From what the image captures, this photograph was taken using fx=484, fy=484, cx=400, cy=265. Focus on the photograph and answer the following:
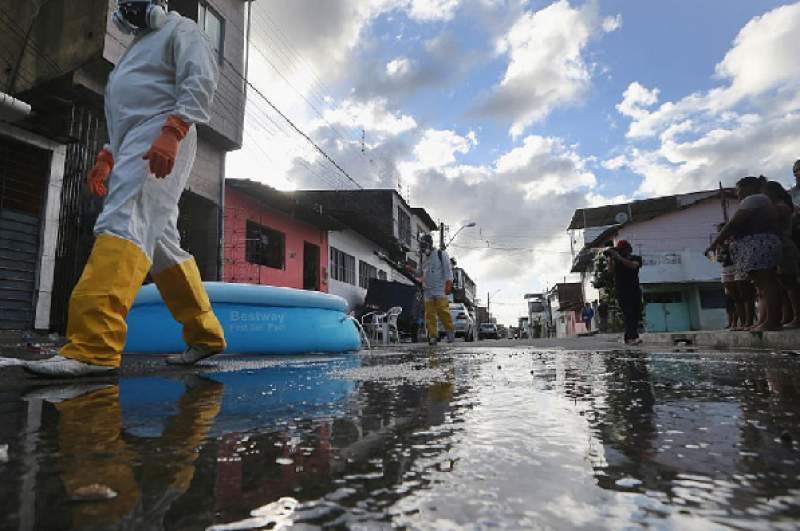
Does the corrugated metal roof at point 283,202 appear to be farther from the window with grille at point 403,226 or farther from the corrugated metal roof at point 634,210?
the corrugated metal roof at point 634,210

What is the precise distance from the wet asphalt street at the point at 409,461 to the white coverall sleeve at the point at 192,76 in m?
1.70

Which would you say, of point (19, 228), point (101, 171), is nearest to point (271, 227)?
point (19, 228)

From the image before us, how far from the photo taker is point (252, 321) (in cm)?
479

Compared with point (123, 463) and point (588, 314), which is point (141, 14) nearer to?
point (123, 463)

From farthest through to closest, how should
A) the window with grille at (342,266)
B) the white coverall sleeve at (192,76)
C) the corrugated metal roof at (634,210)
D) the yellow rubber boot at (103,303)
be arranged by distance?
1. the corrugated metal roof at (634,210)
2. the window with grille at (342,266)
3. the white coverall sleeve at (192,76)
4. the yellow rubber boot at (103,303)

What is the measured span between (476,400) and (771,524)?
1026mm

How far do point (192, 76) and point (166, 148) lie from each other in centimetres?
48

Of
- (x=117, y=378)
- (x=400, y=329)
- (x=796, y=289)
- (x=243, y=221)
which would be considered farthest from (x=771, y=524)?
(x=400, y=329)

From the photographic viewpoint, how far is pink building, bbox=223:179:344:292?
1331 centimetres

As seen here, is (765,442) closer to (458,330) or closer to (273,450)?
(273,450)

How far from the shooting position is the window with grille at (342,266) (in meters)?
19.6

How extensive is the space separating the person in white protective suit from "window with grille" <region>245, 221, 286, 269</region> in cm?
1096

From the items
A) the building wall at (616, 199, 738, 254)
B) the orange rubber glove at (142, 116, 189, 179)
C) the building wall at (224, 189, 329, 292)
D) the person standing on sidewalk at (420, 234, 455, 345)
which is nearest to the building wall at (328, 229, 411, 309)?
the building wall at (224, 189, 329, 292)

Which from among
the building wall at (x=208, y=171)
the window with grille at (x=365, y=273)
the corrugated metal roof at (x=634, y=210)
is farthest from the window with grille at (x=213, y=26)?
the corrugated metal roof at (x=634, y=210)
